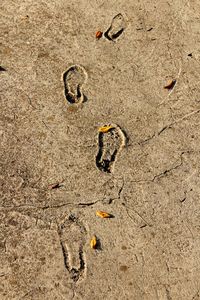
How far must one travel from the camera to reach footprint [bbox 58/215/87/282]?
8.96 feet

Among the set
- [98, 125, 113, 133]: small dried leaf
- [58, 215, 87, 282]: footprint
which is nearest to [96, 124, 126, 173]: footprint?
[98, 125, 113, 133]: small dried leaf

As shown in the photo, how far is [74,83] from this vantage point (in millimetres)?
3426

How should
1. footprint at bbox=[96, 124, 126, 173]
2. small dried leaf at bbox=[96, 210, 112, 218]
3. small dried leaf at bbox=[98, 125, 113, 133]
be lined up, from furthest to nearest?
small dried leaf at bbox=[98, 125, 113, 133] → footprint at bbox=[96, 124, 126, 173] → small dried leaf at bbox=[96, 210, 112, 218]

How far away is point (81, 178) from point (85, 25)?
Answer: 3.87 feet

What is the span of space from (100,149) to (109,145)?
0.19ft

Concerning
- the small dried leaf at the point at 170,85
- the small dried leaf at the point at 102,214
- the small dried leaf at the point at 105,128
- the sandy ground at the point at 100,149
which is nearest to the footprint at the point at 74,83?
the sandy ground at the point at 100,149

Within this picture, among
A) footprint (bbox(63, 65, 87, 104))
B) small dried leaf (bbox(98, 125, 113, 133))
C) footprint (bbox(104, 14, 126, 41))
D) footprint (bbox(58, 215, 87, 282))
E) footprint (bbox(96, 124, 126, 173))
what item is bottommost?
footprint (bbox(58, 215, 87, 282))

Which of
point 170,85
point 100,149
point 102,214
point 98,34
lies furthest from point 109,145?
point 98,34

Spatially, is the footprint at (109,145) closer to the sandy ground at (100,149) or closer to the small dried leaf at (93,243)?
the sandy ground at (100,149)

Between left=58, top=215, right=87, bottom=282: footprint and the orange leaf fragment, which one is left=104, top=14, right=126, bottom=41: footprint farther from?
left=58, top=215, right=87, bottom=282: footprint

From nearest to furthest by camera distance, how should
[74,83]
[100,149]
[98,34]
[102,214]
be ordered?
1. [102,214]
2. [100,149]
3. [74,83]
4. [98,34]

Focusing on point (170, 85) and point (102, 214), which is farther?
point (170, 85)

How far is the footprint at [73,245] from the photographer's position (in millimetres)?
2732

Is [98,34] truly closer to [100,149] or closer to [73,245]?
[100,149]
